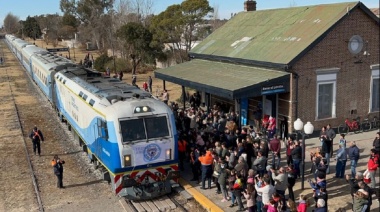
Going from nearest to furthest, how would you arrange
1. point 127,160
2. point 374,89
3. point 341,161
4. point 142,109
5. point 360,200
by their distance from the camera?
point 360,200 < point 127,160 < point 142,109 < point 341,161 < point 374,89

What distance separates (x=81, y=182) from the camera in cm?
1456

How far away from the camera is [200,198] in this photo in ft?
41.1

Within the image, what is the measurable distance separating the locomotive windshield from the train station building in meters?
4.62

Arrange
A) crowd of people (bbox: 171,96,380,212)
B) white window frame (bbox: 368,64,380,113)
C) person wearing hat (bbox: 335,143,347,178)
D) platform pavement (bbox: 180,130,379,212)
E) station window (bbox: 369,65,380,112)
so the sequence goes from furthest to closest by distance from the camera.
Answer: station window (bbox: 369,65,380,112) → white window frame (bbox: 368,64,380,113) → person wearing hat (bbox: 335,143,347,178) → platform pavement (bbox: 180,130,379,212) → crowd of people (bbox: 171,96,380,212)

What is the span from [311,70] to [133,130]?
833 cm

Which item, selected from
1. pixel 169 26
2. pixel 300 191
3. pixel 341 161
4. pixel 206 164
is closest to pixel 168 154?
pixel 206 164

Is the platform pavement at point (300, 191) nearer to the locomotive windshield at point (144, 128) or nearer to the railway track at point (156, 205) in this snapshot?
the railway track at point (156, 205)

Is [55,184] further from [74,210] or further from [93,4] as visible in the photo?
[93,4]

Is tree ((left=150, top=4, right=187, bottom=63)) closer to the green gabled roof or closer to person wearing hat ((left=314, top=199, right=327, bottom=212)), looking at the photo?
the green gabled roof

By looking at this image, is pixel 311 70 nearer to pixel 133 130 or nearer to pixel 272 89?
pixel 272 89

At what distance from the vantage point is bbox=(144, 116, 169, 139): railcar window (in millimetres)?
12406

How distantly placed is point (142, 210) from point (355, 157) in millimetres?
6525

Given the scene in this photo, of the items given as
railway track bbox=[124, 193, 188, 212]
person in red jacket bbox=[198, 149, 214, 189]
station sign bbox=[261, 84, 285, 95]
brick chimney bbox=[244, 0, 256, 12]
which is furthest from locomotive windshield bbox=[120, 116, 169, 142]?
brick chimney bbox=[244, 0, 256, 12]

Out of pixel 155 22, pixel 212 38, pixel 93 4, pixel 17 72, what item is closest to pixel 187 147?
pixel 212 38
